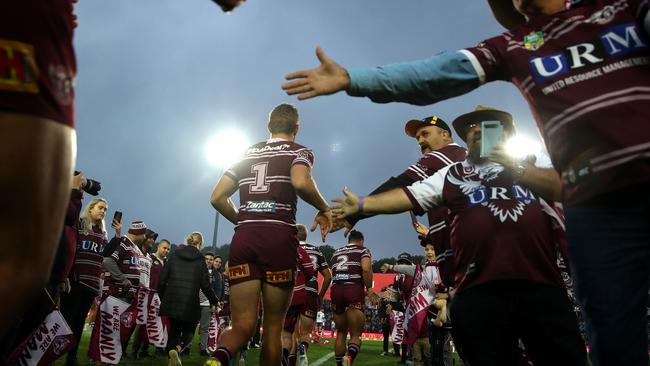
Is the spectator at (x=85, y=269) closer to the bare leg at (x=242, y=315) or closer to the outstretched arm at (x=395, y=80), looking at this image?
the bare leg at (x=242, y=315)

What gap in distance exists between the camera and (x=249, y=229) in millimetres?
4664

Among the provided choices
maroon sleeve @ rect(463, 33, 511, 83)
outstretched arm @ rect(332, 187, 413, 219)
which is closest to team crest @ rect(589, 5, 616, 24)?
maroon sleeve @ rect(463, 33, 511, 83)

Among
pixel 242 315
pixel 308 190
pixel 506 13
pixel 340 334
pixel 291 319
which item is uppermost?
pixel 506 13

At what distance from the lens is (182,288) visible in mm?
8812

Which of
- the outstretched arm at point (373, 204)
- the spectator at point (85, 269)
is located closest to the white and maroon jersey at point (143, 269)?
the spectator at point (85, 269)

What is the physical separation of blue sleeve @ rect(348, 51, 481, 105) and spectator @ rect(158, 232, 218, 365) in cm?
748

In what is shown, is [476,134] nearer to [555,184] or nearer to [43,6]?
[555,184]

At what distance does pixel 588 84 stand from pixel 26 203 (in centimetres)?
204

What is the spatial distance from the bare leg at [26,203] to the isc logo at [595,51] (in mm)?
1896

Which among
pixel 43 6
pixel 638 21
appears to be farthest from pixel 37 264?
pixel 638 21

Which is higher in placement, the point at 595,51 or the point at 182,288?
the point at 595,51

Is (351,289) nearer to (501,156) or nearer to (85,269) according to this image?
(85,269)

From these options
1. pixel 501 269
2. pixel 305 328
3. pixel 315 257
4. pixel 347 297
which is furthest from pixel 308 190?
pixel 305 328

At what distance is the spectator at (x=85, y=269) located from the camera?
7441mm
